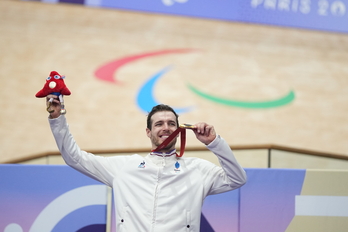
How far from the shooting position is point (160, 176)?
212 centimetres

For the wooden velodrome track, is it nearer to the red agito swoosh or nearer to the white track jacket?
the red agito swoosh

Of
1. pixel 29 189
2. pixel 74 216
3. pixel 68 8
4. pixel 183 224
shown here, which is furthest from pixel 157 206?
pixel 68 8

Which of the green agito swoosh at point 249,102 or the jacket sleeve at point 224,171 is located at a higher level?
the green agito swoosh at point 249,102

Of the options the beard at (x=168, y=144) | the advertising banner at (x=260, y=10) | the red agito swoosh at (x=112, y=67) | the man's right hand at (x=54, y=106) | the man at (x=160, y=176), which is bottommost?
the man at (x=160, y=176)

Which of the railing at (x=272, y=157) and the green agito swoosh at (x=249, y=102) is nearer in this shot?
the railing at (x=272, y=157)

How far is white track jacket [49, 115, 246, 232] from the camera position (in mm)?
2004

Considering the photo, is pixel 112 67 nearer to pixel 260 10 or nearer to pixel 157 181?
pixel 260 10

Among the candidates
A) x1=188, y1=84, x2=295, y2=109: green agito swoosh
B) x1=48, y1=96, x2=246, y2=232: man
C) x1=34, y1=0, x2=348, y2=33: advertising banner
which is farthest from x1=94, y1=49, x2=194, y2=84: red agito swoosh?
x1=48, y1=96, x2=246, y2=232: man

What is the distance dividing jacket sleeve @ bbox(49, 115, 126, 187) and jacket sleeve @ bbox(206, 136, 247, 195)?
0.49m

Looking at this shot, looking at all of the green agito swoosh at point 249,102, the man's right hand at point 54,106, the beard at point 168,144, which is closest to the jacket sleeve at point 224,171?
the beard at point 168,144

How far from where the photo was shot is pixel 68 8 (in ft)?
23.5

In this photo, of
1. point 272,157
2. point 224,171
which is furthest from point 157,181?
point 272,157

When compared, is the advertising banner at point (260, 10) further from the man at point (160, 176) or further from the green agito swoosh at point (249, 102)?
the man at point (160, 176)

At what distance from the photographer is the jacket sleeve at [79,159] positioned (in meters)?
2.03
